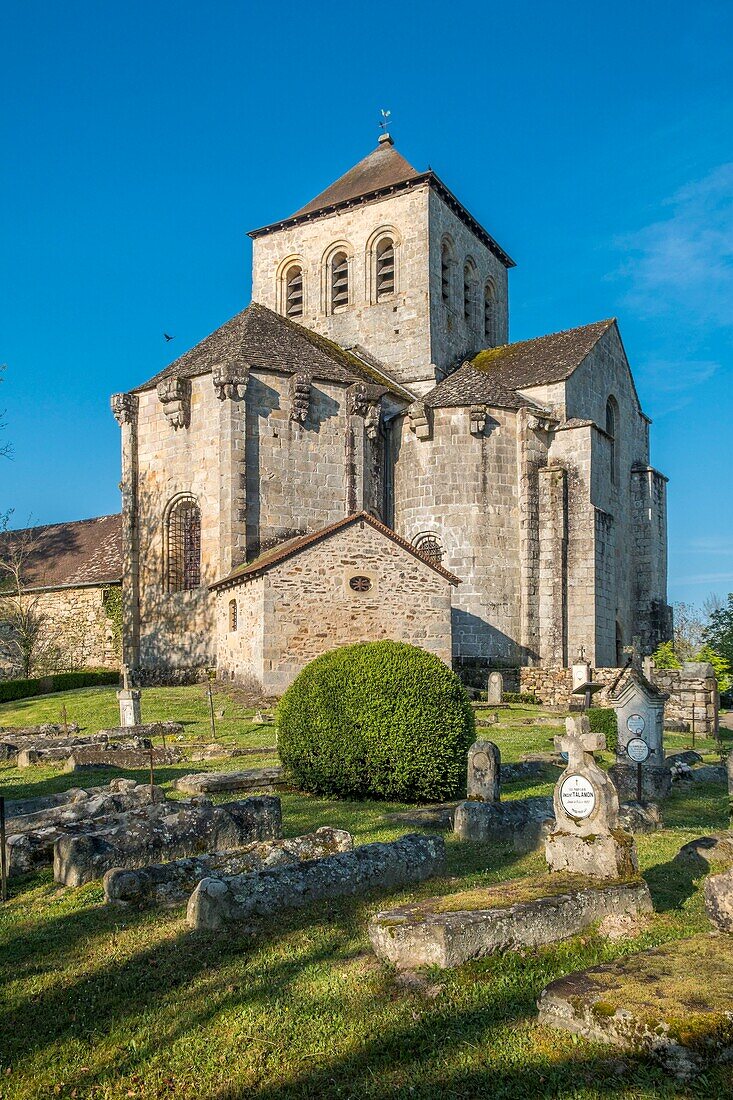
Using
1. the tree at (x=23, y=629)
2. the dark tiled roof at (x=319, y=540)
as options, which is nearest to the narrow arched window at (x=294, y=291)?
the tree at (x=23, y=629)

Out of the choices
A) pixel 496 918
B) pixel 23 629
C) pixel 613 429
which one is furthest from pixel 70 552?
pixel 496 918

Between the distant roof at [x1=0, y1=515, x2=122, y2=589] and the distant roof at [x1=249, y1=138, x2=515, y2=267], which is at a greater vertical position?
the distant roof at [x1=249, y1=138, x2=515, y2=267]

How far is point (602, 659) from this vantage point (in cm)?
2727

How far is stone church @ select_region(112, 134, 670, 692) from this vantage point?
2169 cm

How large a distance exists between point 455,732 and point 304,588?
10611 mm

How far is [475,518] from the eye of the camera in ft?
86.5

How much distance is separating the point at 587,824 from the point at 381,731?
4.34 meters

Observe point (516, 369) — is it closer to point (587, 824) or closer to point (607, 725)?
point (607, 725)

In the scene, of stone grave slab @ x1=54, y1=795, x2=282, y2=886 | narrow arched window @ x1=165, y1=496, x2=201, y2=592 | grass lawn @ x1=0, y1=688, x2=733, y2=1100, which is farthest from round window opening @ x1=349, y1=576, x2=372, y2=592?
grass lawn @ x1=0, y1=688, x2=733, y2=1100

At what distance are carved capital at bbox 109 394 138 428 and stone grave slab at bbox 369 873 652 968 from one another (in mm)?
23567

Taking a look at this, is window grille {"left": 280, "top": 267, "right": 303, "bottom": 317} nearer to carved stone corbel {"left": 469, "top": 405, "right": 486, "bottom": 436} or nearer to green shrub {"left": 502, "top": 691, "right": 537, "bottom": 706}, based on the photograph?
carved stone corbel {"left": 469, "top": 405, "right": 486, "bottom": 436}

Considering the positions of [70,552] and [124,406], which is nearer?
[124,406]

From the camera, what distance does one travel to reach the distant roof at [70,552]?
31016 millimetres

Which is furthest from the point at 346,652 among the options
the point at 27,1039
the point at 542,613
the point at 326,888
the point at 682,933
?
the point at 542,613
